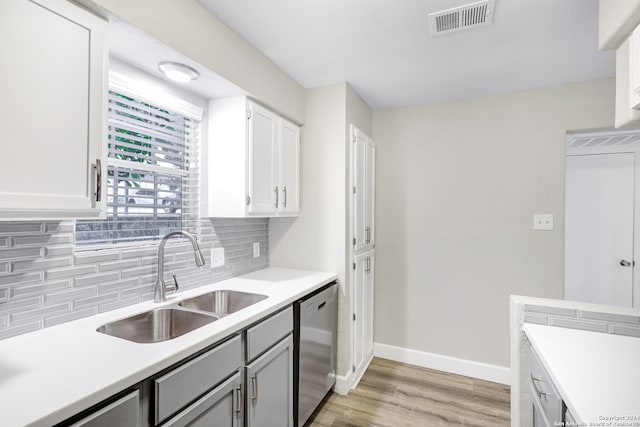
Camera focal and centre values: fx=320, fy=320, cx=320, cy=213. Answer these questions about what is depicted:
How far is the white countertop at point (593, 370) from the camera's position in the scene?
82 centimetres

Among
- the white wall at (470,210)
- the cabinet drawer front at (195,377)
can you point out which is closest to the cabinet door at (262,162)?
the cabinet drawer front at (195,377)

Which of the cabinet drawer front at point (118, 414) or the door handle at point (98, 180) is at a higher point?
the door handle at point (98, 180)

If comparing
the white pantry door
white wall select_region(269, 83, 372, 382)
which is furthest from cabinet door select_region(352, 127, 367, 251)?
the white pantry door

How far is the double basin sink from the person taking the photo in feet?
4.71

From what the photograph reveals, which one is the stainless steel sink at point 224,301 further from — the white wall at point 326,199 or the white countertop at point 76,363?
the white wall at point 326,199

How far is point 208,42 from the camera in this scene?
162cm

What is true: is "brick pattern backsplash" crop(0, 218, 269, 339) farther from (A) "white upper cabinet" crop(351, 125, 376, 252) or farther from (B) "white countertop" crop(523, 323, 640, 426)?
(B) "white countertop" crop(523, 323, 640, 426)

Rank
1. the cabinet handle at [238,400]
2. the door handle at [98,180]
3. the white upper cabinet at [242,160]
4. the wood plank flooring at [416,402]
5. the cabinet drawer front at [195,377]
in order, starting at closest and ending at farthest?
the cabinet drawer front at [195,377], the door handle at [98,180], the cabinet handle at [238,400], the white upper cabinet at [242,160], the wood plank flooring at [416,402]

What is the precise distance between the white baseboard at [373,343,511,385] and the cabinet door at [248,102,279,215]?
71.9 inches

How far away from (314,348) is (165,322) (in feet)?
3.10

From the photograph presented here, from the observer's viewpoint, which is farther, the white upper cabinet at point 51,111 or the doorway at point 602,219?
the doorway at point 602,219

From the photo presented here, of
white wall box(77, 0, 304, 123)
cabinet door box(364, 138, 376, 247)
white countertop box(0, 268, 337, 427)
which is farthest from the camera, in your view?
cabinet door box(364, 138, 376, 247)

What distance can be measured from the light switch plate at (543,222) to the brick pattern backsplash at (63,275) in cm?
262

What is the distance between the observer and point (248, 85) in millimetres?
1935
